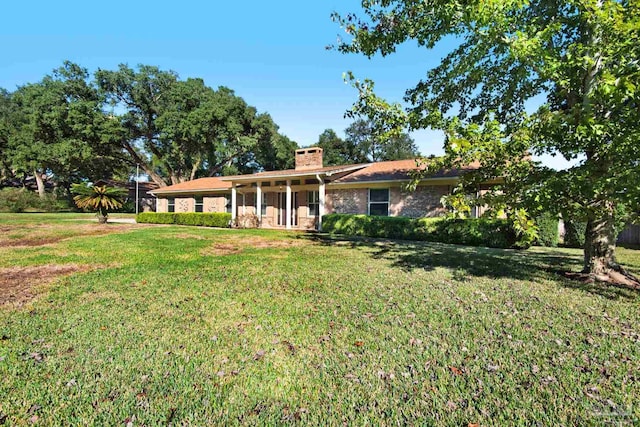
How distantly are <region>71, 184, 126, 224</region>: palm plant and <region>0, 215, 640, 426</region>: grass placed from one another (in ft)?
44.2

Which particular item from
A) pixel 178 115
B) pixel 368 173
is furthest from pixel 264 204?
pixel 178 115

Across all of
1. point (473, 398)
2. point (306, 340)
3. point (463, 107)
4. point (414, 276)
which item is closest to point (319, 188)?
point (463, 107)

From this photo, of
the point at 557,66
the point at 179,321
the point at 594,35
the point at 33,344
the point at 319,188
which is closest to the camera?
the point at 33,344

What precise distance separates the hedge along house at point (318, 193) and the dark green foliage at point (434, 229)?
1.48 m

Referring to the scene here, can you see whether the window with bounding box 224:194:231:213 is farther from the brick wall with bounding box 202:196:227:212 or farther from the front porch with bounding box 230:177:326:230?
the front porch with bounding box 230:177:326:230

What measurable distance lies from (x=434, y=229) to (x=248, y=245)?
7428 mm

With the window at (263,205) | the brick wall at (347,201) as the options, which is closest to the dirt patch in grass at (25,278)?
the brick wall at (347,201)

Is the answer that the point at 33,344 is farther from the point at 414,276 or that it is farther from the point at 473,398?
the point at 414,276

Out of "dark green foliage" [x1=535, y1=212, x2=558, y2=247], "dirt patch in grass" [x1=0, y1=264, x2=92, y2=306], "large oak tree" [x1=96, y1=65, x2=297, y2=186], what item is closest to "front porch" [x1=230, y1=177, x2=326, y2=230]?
"dark green foliage" [x1=535, y1=212, x2=558, y2=247]

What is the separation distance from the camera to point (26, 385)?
8.47 feet

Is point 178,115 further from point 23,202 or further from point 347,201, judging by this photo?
point 347,201

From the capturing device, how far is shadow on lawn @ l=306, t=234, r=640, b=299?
5.91 m

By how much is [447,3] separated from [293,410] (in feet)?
22.3

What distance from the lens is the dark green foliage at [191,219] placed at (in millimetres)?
19094
